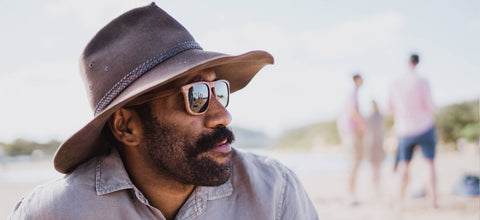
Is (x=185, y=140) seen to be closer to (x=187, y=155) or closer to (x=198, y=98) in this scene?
(x=187, y=155)

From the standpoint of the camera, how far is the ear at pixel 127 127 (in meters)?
1.87

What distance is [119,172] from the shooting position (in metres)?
1.76

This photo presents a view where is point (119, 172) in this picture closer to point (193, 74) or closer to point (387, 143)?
point (193, 74)

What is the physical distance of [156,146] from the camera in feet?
5.99

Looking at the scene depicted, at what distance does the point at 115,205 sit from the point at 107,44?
71 centimetres

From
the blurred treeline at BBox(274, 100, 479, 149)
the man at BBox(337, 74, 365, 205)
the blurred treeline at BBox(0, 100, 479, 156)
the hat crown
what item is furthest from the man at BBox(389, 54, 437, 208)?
the blurred treeline at BBox(0, 100, 479, 156)

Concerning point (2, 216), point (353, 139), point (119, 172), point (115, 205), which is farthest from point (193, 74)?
point (2, 216)

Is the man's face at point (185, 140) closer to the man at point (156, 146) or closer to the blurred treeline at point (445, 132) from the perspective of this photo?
the man at point (156, 146)

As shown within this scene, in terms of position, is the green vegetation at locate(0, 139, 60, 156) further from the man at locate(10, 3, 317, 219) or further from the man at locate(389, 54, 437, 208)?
the man at locate(10, 3, 317, 219)

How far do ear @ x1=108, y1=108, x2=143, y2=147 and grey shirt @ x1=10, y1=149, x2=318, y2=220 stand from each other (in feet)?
0.30

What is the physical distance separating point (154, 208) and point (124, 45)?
0.73 m

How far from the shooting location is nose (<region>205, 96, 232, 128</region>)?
1812 millimetres

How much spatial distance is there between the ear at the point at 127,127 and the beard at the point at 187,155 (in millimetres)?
72

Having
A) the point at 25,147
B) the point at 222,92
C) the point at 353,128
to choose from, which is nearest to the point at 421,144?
the point at 353,128
